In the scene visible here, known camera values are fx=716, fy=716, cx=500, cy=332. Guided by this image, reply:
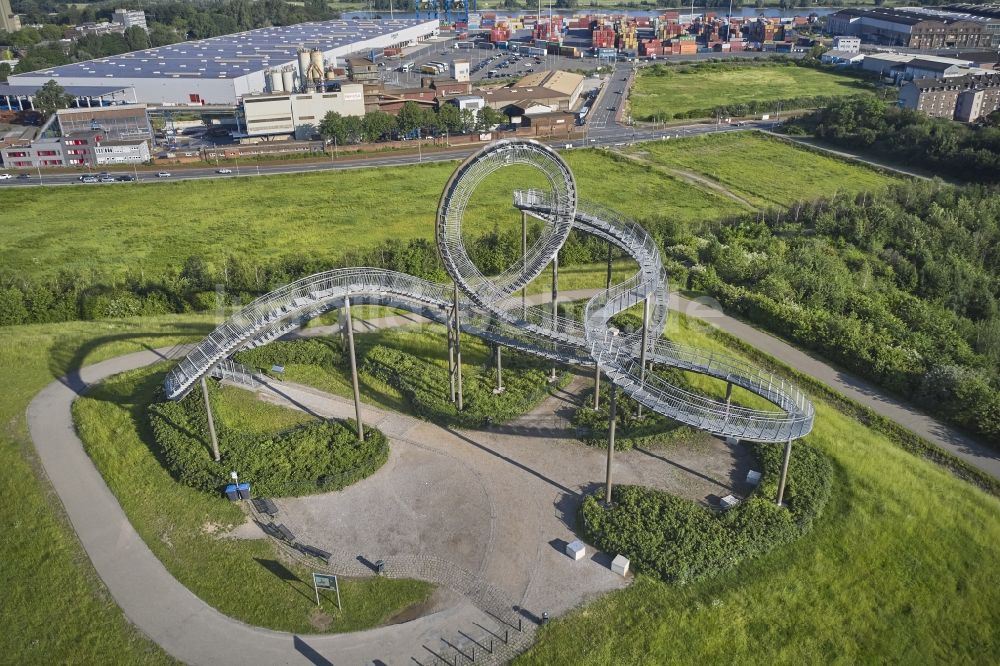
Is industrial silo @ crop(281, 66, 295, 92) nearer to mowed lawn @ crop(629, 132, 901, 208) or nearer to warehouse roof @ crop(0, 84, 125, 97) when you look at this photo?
warehouse roof @ crop(0, 84, 125, 97)

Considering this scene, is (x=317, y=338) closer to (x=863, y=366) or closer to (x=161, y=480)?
(x=161, y=480)

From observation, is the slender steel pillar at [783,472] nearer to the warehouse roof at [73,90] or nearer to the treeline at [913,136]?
the treeline at [913,136]

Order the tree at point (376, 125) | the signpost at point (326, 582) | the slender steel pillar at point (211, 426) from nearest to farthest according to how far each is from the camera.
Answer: the signpost at point (326, 582)
the slender steel pillar at point (211, 426)
the tree at point (376, 125)

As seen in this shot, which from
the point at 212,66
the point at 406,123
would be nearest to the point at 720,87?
the point at 406,123

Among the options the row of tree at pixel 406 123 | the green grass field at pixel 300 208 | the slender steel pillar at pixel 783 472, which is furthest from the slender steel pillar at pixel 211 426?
the row of tree at pixel 406 123

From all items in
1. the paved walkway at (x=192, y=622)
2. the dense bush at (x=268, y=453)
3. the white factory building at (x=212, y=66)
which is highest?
the white factory building at (x=212, y=66)

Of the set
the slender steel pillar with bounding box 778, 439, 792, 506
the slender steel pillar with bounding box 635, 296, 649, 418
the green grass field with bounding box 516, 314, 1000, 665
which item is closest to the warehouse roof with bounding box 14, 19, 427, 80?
the slender steel pillar with bounding box 635, 296, 649, 418

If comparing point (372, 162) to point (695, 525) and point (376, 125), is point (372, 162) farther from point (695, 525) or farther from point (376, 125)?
point (695, 525)
